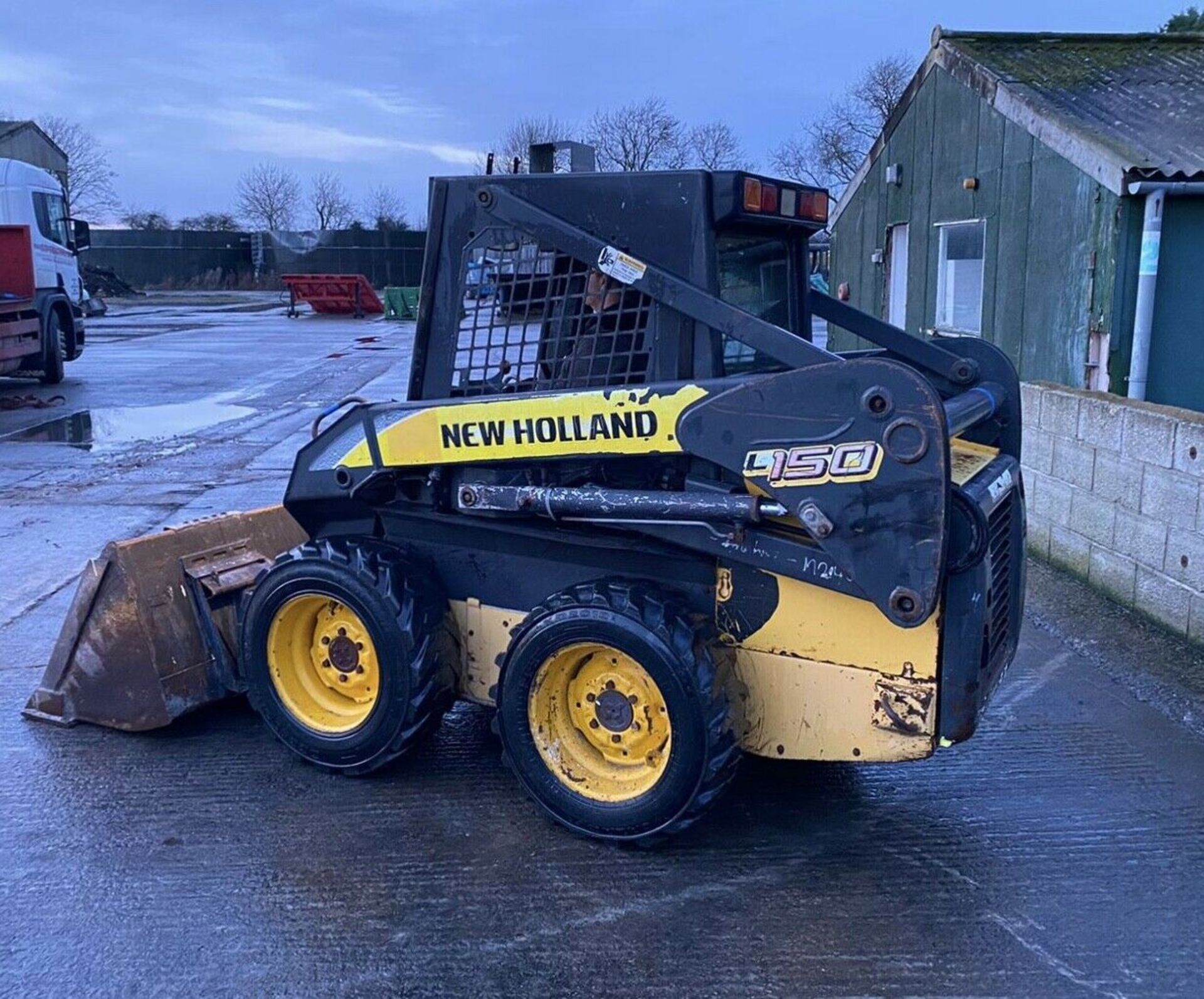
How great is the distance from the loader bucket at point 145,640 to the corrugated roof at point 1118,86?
7.66 meters

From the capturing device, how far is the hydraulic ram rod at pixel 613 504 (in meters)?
3.64

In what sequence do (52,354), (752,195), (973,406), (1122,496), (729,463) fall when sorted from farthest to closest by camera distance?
(52,354) → (1122,496) → (973,406) → (752,195) → (729,463)

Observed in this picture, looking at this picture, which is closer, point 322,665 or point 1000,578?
point 1000,578

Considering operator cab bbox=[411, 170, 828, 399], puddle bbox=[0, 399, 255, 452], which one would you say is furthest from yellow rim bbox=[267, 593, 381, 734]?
puddle bbox=[0, 399, 255, 452]

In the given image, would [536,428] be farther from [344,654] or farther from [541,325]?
[344,654]

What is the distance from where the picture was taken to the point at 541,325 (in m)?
4.14

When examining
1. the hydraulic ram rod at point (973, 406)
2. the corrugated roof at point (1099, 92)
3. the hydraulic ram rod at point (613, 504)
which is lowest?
the hydraulic ram rod at point (613, 504)

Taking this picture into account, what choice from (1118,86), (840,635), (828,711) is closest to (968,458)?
(840,635)

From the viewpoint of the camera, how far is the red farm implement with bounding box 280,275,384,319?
37281 mm

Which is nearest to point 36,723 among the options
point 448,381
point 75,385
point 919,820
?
point 448,381

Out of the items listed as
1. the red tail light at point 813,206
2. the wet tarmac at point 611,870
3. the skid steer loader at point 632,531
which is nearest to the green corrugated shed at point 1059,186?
the wet tarmac at point 611,870

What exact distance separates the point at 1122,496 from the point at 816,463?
358 cm

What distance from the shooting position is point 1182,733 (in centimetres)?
487

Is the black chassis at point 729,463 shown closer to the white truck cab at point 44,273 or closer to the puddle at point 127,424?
the puddle at point 127,424
